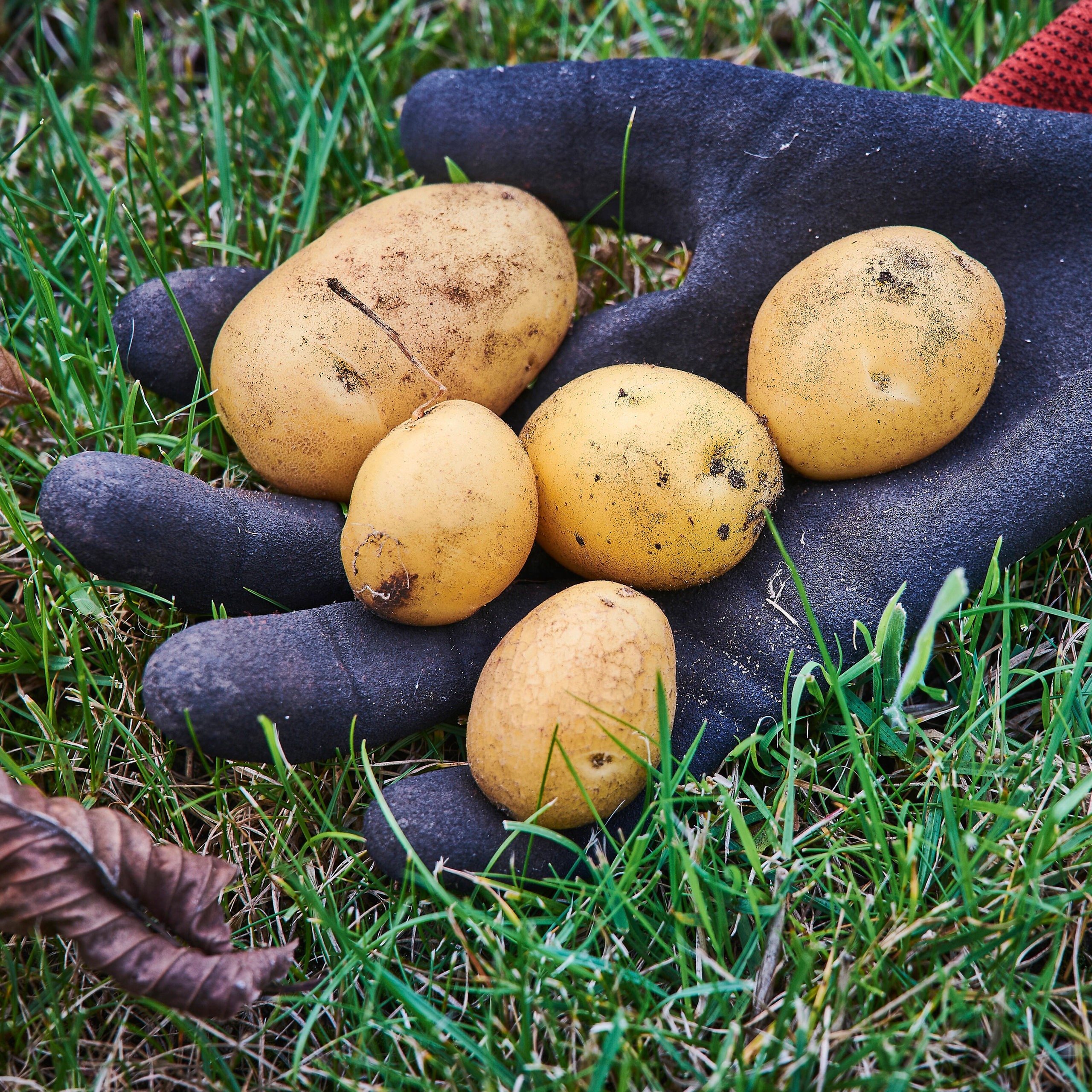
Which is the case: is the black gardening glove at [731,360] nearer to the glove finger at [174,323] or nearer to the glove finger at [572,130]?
the glove finger at [572,130]

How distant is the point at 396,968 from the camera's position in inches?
60.5

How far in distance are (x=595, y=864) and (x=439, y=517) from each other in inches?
26.8

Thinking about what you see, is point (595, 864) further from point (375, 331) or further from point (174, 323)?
point (174, 323)

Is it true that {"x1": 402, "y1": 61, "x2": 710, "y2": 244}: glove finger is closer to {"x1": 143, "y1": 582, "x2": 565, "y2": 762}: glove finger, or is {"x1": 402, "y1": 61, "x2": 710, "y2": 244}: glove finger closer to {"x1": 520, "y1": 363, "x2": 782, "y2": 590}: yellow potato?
{"x1": 520, "y1": 363, "x2": 782, "y2": 590}: yellow potato

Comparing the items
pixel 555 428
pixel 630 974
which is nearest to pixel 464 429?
pixel 555 428

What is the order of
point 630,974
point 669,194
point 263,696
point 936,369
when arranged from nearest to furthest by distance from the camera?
point 630,974, point 263,696, point 936,369, point 669,194

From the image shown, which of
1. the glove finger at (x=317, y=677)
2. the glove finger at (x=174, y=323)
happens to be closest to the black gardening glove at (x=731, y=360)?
the glove finger at (x=317, y=677)

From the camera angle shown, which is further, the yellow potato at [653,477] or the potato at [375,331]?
the potato at [375,331]

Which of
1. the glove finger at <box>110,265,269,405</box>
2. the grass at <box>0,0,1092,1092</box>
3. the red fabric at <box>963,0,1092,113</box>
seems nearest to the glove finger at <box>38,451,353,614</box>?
the grass at <box>0,0,1092,1092</box>

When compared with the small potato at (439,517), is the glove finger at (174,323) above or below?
above

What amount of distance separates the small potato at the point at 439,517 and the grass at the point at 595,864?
0.37 meters

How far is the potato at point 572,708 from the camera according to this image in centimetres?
145

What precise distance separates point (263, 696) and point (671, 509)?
78 centimetres

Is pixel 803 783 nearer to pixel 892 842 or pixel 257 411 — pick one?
pixel 892 842
